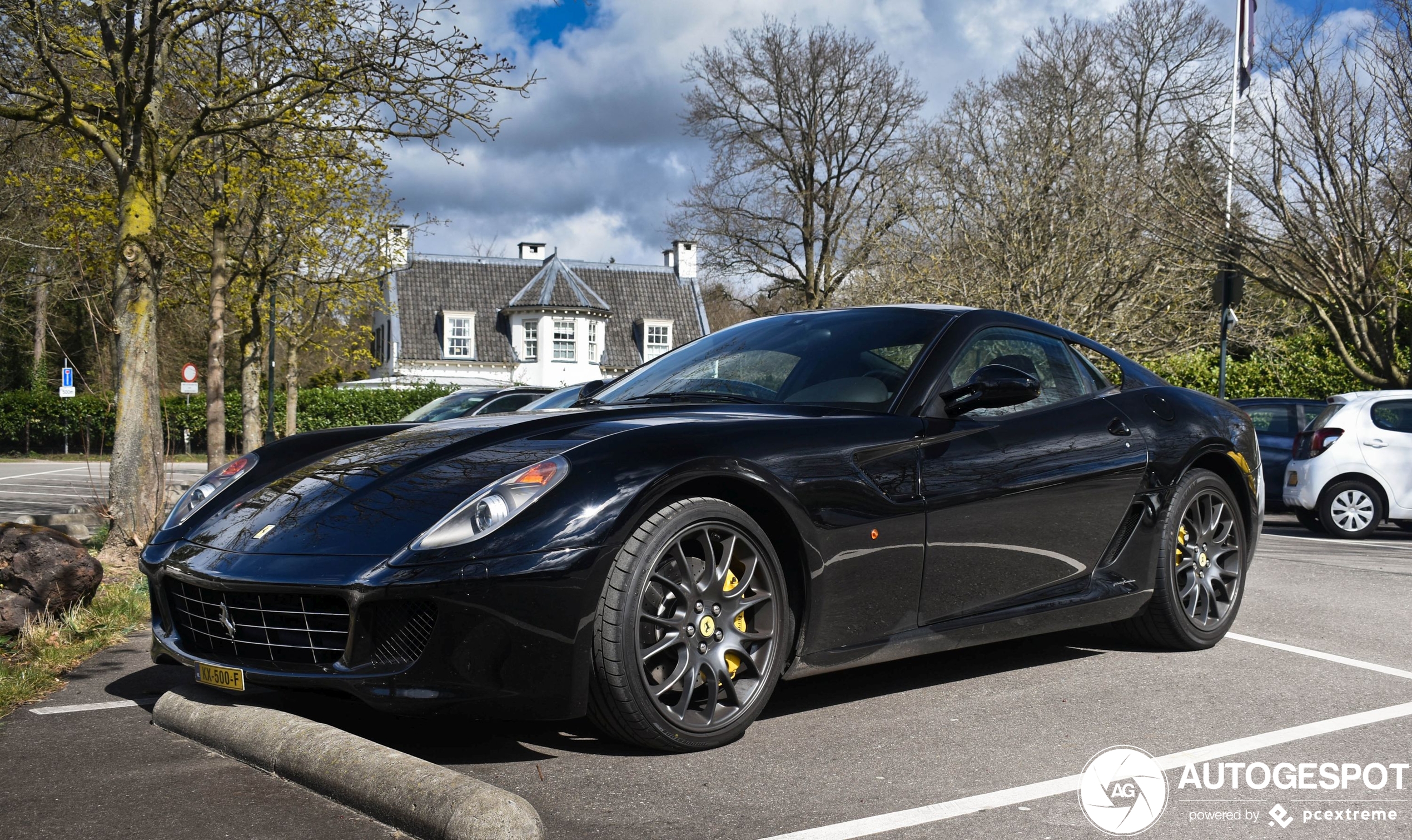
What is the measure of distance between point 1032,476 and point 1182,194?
1656 centimetres

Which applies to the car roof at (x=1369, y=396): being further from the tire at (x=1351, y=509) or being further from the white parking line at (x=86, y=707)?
the white parking line at (x=86, y=707)

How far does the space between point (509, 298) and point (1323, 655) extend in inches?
2016

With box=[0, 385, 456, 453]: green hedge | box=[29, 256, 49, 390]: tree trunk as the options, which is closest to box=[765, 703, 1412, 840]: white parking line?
box=[0, 385, 456, 453]: green hedge

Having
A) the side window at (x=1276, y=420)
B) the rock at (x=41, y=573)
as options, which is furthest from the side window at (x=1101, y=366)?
the side window at (x=1276, y=420)

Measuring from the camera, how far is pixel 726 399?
178 inches

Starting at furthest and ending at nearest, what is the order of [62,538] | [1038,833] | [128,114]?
[128,114] < [62,538] < [1038,833]

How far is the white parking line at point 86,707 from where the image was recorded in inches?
171

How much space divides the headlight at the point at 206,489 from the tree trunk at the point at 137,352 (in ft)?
18.1

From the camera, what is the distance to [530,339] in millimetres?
53969

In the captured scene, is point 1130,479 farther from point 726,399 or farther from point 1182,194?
point 1182,194

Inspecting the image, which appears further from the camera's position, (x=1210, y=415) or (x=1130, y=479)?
(x=1210, y=415)

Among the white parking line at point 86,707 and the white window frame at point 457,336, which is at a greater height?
the white window frame at point 457,336

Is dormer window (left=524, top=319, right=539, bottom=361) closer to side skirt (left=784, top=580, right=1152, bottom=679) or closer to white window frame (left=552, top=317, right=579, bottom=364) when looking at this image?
white window frame (left=552, top=317, right=579, bottom=364)

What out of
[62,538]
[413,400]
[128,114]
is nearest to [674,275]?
[413,400]
